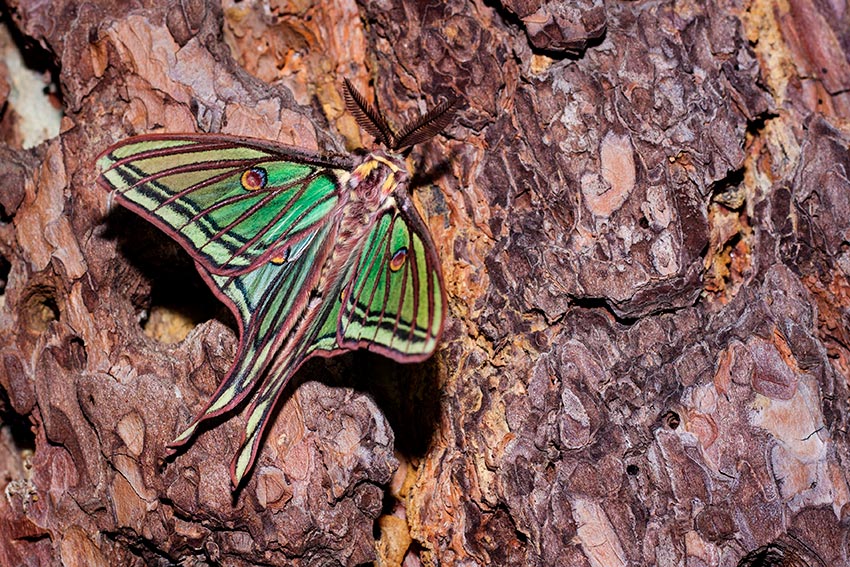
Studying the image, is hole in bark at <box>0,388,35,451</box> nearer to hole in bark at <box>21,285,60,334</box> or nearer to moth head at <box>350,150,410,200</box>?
hole in bark at <box>21,285,60,334</box>

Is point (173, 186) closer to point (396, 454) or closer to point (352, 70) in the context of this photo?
point (352, 70)

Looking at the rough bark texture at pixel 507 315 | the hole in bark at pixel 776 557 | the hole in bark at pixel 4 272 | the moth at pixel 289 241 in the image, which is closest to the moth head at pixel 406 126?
the moth at pixel 289 241

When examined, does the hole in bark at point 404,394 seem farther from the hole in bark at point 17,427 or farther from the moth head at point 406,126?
the hole in bark at point 17,427

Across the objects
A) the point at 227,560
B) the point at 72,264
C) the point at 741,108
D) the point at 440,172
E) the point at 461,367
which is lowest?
the point at 227,560

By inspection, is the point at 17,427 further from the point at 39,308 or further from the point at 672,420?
the point at 672,420

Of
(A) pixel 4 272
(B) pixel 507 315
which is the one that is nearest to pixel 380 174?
(B) pixel 507 315

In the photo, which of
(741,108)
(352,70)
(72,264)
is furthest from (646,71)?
(72,264)
